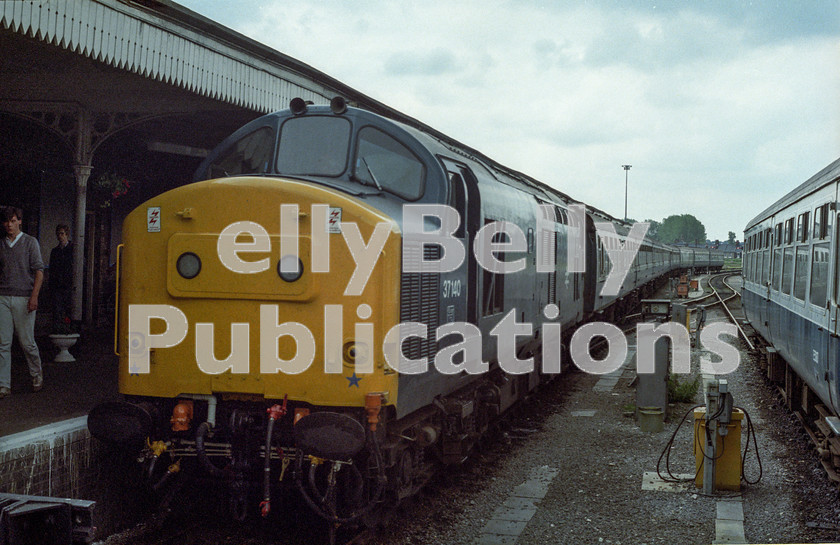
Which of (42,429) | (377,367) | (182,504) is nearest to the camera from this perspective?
(377,367)

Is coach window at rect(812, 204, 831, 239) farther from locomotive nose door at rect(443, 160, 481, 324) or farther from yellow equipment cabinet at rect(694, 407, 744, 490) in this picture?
locomotive nose door at rect(443, 160, 481, 324)

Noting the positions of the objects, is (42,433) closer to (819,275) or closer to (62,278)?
(62,278)

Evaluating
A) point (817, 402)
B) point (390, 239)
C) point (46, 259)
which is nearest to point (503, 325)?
point (390, 239)

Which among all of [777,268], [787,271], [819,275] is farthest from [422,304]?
[777,268]

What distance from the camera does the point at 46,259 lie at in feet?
43.4

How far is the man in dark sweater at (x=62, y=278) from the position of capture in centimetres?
1023

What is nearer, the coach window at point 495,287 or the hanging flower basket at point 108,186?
the coach window at point 495,287

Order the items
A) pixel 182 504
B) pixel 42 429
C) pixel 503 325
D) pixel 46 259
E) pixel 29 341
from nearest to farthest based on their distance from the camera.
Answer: pixel 42 429
pixel 182 504
pixel 29 341
pixel 503 325
pixel 46 259

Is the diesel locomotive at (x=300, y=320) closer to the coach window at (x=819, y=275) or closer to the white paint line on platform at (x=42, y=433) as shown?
the white paint line on platform at (x=42, y=433)

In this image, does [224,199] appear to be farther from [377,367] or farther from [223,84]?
[223,84]

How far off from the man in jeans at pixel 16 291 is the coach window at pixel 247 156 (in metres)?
Result: 2.12

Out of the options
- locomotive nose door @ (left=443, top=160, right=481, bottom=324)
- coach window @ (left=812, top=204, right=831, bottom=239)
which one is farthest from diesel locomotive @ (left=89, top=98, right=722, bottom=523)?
coach window @ (left=812, top=204, right=831, bottom=239)

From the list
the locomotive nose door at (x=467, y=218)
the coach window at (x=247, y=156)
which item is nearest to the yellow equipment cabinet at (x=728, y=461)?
the locomotive nose door at (x=467, y=218)

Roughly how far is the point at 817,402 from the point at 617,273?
1192 centimetres
